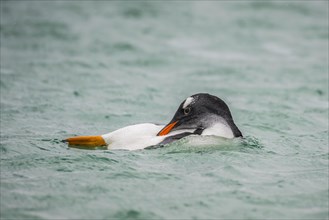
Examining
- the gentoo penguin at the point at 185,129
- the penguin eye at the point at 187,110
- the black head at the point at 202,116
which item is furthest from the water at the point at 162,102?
the penguin eye at the point at 187,110

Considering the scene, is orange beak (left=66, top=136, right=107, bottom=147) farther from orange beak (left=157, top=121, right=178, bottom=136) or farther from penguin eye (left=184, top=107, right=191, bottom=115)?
penguin eye (left=184, top=107, right=191, bottom=115)

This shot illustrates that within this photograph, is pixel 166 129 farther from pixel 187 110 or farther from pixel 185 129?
pixel 187 110

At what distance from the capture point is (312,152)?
24.9 feet

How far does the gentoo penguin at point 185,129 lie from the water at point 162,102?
0.20 m

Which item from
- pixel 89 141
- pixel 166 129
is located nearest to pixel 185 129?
pixel 166 129

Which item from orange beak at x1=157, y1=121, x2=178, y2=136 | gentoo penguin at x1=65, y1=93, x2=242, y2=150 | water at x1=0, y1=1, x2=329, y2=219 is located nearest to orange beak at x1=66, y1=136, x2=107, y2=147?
gentoo penguin at x1=65, y1=93, x2=242, y2=150

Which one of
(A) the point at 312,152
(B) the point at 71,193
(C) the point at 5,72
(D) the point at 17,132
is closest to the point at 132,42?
(C) the point at 5,72

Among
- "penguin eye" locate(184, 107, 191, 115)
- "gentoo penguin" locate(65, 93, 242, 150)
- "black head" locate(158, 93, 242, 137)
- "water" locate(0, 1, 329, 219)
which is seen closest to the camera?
"water" locate(0, 1, 329, 219)

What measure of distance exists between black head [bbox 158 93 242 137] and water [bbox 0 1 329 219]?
31 centimetres

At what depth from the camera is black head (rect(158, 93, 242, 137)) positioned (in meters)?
7.30

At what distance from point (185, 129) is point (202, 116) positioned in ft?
0.78

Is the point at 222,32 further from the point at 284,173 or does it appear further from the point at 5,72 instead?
the point at 284,173

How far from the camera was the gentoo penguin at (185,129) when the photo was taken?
7.19m

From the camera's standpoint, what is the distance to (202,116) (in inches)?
289
